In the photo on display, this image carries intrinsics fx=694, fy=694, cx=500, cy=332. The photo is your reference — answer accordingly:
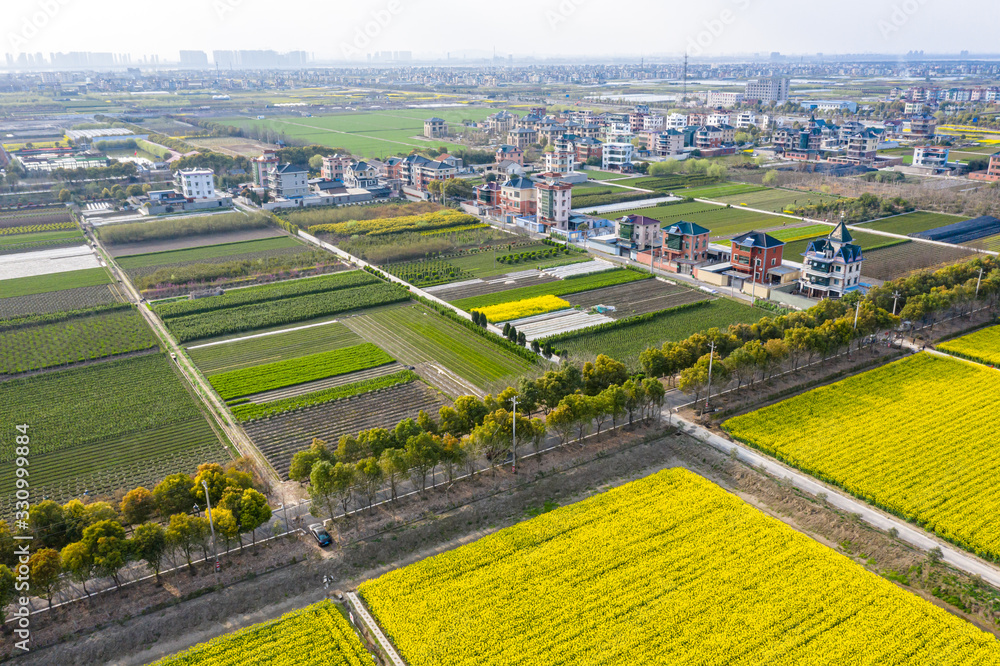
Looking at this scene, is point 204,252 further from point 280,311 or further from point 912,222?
point 912,222

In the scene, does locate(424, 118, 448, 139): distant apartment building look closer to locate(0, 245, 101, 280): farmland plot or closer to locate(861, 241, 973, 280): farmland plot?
locate(0, 245, 101, 280): farmland plot

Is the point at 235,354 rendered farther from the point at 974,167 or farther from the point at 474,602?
the point at 974,167

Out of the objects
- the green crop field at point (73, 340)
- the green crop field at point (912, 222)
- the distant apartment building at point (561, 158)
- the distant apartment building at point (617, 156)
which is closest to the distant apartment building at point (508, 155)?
the distant apartment building at point (561, 158)

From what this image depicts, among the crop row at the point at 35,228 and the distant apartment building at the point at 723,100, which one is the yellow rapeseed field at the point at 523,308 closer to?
the crop row at the point at 35,228

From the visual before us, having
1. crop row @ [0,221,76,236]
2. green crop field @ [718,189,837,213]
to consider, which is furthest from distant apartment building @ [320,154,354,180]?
green crop field @ [718,189,837,213]

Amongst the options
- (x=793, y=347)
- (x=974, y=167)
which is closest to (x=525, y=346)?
(x=793, y=347)

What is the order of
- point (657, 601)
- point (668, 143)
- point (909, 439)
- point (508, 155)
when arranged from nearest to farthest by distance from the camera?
1. point (657, 601)
2. point (909, 439)
3. point (508, 155)
4. point (668, 143)

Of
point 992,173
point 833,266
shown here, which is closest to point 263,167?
point 833,266
